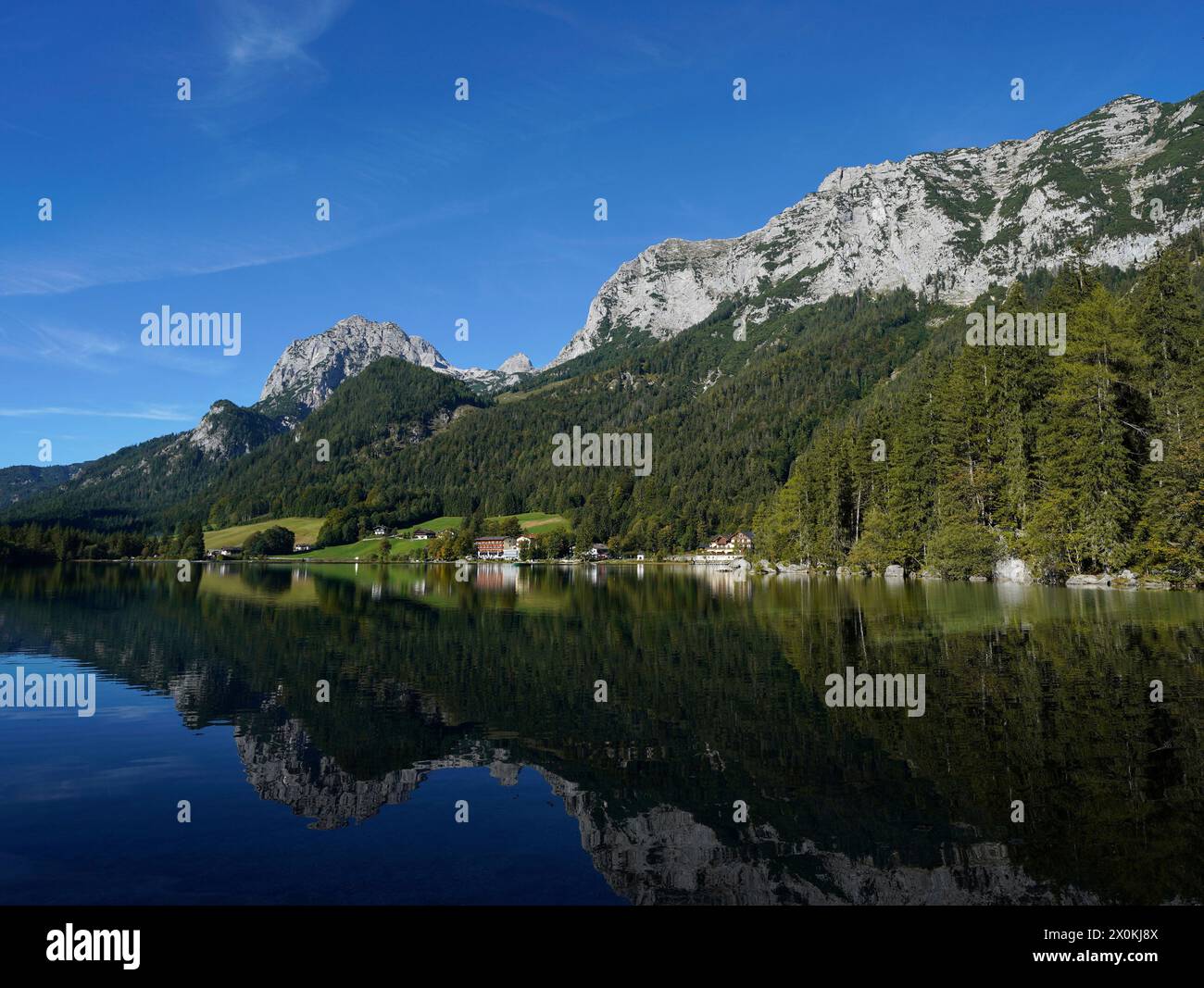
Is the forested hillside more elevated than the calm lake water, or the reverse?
the forested hillside

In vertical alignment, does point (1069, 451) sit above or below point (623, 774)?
above

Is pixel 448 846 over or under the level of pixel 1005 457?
under

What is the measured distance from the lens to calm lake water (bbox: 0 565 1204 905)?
11.4 meters

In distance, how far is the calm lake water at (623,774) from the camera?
37.3 feet

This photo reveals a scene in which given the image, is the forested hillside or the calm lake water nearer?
the calm lake water

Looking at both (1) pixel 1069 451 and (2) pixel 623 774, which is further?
(1) pixel 1069 451

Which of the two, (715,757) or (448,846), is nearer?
(448,846)

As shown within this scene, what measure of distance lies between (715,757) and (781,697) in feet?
20.8

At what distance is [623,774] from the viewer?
16.7m

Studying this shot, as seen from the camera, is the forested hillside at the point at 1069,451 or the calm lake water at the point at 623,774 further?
the forested hillside at the point at 1069,451

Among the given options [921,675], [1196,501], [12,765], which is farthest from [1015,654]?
[1196,501]

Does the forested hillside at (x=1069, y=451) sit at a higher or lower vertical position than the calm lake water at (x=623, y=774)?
higher
